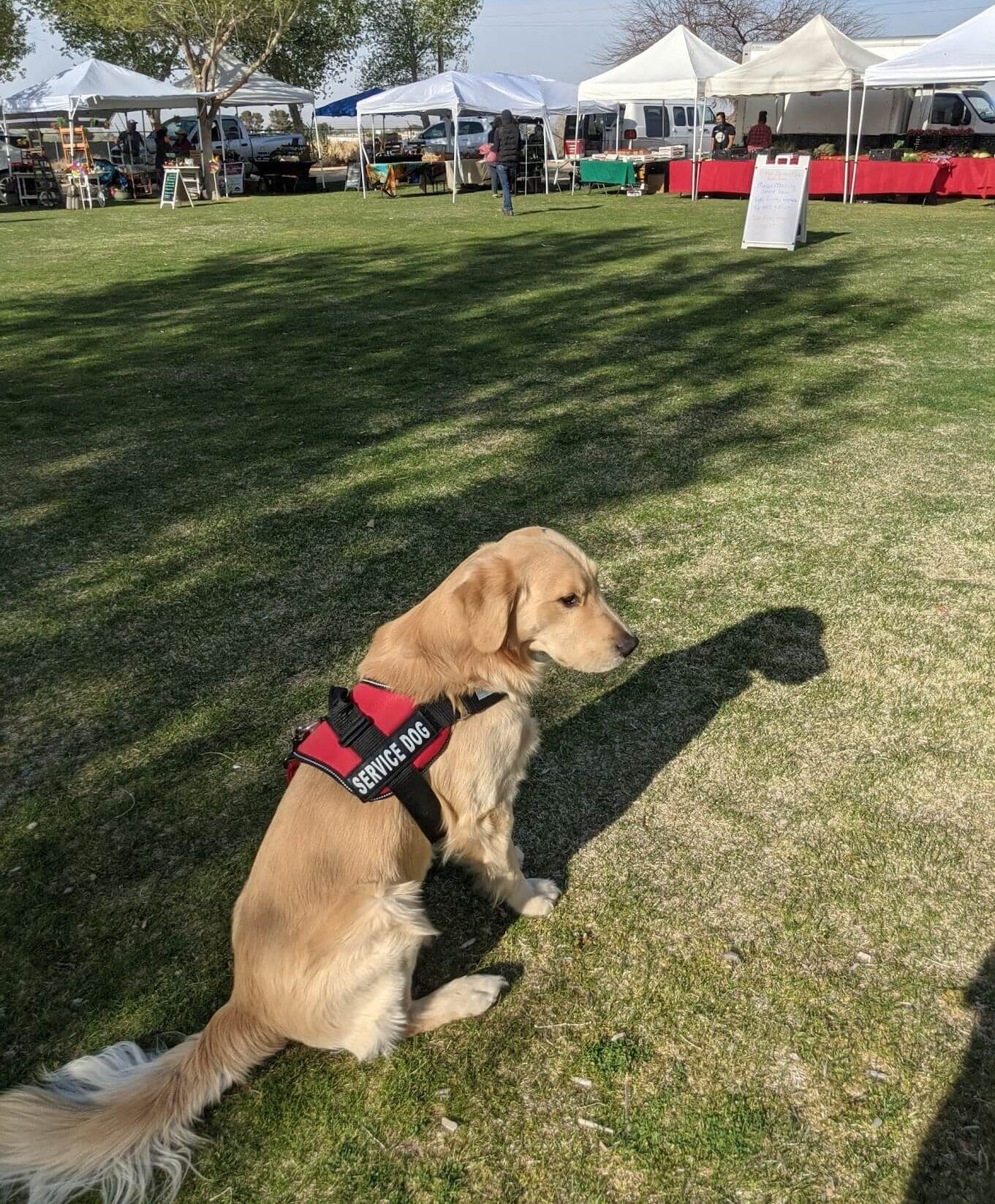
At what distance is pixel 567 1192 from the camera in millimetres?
2234

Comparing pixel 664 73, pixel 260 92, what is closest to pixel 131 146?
pixel 260 92

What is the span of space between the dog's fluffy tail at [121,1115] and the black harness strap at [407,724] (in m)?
0.72

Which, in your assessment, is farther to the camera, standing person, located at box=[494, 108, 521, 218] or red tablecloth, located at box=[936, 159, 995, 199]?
standing person, located at box=[494, 108, 521, 218]

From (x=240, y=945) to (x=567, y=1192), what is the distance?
106 centimetres

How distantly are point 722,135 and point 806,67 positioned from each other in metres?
5.75

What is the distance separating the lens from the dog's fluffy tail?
81.2 inches

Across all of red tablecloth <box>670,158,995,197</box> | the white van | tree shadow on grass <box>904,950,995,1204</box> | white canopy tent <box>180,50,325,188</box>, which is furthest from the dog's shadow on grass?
the white van

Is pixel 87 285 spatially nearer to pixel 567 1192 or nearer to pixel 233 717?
pixel 233 717

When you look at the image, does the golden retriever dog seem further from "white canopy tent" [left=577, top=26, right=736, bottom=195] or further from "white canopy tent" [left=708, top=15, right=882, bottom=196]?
"white canopy tent" [left=577, top=26, right=736, bottom=195]

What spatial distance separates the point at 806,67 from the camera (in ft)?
76.0

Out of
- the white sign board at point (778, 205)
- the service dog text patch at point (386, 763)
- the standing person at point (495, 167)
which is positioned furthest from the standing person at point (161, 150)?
the service dog text patch at point (386, 763)

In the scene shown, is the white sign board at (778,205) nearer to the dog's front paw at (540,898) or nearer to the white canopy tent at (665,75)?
the white canopy tent at (665,75)

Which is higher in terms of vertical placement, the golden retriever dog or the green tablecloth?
the green tablecloth

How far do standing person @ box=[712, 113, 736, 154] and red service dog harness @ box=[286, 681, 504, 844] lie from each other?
99.3 feet
